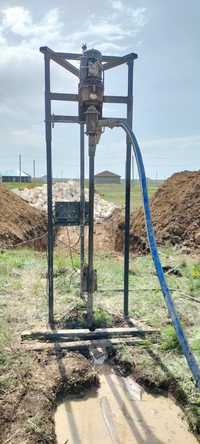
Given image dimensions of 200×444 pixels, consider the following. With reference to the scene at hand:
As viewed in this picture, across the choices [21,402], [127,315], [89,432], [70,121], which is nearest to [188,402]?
[89,432]

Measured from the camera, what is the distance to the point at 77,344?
112 inches

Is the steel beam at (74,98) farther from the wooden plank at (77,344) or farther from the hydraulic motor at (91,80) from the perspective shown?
the wooden plank at (77,344)

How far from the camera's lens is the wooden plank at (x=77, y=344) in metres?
2.75

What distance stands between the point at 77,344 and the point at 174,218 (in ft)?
21.9

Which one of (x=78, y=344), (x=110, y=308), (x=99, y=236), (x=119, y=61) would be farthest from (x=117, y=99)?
(x=99, y=236)

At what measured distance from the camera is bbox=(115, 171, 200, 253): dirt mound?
8273 mm

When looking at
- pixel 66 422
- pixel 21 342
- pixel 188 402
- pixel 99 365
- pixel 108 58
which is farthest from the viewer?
pixel 108 58

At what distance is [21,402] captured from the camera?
2.05 metres

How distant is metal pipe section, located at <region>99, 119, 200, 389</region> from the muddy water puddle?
347 millimetres

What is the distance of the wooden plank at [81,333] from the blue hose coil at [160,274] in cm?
81

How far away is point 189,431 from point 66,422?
28.8 inches

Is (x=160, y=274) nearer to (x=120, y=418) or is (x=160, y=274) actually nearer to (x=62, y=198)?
(x=120, y=418)

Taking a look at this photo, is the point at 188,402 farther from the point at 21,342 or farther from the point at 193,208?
the point at 193,208

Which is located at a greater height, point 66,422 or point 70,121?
point 70,121
